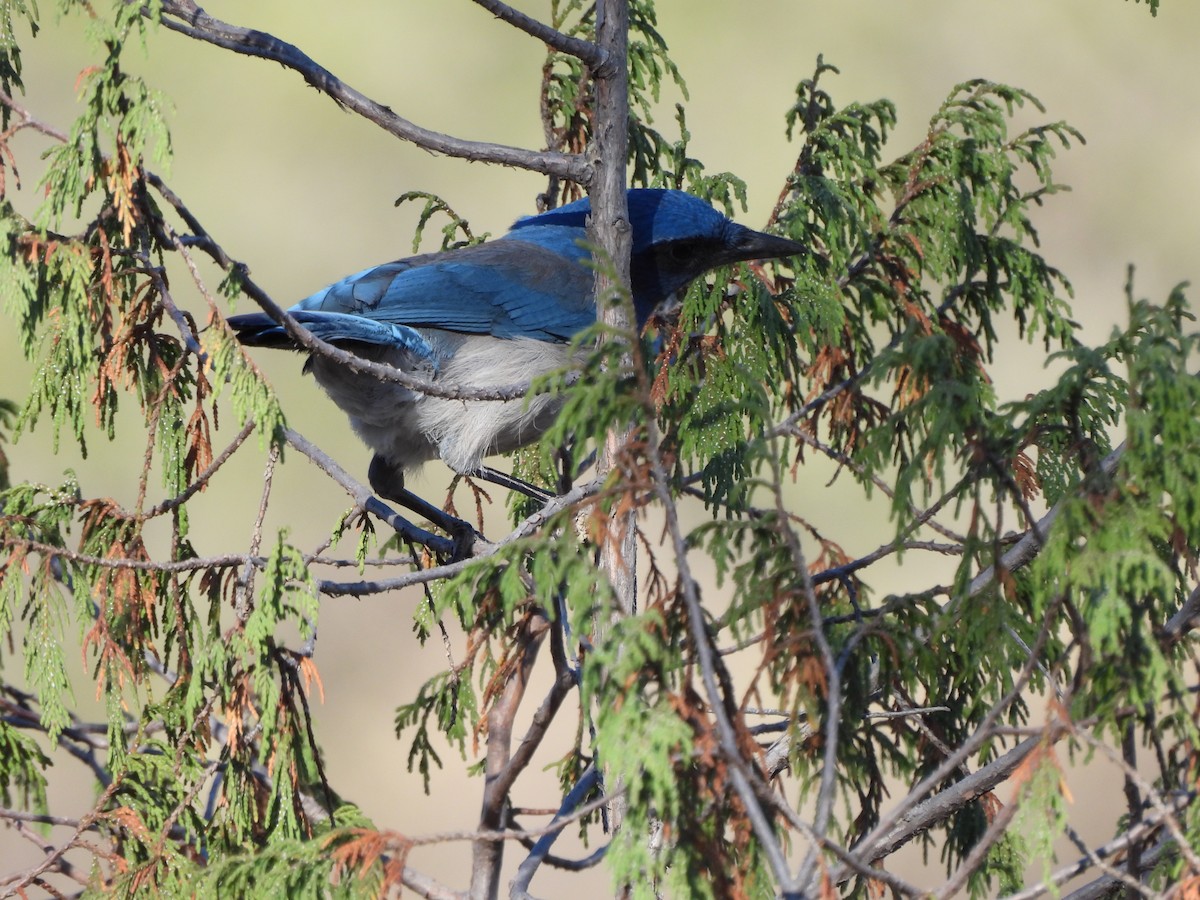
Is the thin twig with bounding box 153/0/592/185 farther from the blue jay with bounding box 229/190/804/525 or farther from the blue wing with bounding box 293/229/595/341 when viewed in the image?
the blue wing with bounding box 293/229/595/341

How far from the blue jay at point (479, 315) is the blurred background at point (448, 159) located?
9.40 feet

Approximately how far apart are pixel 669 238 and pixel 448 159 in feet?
19.0

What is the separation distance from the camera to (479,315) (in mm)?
4066

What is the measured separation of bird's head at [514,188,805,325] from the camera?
379cm

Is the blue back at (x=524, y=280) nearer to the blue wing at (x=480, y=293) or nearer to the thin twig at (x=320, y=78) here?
the blue wing at (x=480, y=293)

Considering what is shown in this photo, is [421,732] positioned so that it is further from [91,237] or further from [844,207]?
[844,207]

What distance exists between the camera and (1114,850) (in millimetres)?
1887

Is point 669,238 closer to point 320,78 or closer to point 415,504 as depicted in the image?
point 415,504

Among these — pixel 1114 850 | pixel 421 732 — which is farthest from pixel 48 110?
pixel 1114 850

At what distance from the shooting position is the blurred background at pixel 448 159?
731cm

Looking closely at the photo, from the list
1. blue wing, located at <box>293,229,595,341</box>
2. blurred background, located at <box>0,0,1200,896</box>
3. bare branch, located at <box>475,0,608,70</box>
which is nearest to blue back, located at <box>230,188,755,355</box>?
blue wing, located at <box>293,229,595,341</box>

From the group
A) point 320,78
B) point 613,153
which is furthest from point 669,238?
point 320,78

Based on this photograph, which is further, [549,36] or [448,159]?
[448,159]

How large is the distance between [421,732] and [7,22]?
1.78m
